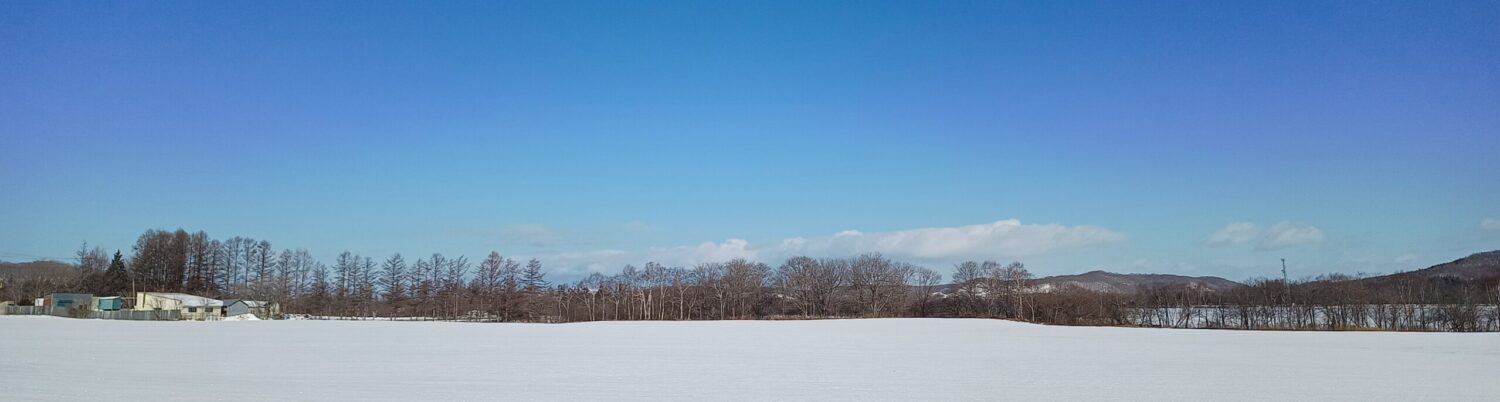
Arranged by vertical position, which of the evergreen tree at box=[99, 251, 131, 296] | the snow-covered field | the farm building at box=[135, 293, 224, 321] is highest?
the evergreen tree at box=[99, 251, 131, 296]

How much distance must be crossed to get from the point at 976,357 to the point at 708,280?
258ft

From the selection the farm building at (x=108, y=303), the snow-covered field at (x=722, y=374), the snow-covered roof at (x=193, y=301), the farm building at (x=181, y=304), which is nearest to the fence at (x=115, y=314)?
the farm building at (x=108, y=303)

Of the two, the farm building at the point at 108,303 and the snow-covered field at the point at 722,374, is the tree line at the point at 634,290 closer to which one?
the farm building at the point at 108,303

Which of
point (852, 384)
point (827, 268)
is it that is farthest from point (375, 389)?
point (827, 268)

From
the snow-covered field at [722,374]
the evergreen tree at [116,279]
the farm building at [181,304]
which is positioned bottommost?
the snow-covered field at [722,374]

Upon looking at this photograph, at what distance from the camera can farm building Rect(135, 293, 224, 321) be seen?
79.7 m

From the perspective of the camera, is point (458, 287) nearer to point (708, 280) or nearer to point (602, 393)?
point (708, 280)

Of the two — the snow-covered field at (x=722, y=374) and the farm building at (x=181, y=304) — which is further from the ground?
the farm building at (x=181, y=304)


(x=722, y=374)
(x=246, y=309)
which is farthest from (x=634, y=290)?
(x=722, y=374)

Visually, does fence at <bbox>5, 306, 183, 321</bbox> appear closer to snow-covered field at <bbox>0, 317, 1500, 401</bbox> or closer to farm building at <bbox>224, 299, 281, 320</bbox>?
farm building at <bbox>224, 299, 281, 320</bbox>

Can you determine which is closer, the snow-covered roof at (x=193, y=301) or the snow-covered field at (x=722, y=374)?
the snow-covered field at (x=722, y=374)

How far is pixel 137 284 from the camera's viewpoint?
103 m

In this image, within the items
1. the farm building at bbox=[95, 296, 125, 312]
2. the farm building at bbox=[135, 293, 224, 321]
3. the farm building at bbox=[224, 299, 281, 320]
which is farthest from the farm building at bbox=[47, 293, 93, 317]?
the farm building at bbox=[224, 299, 281, 320]

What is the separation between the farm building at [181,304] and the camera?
7969 centimetres
